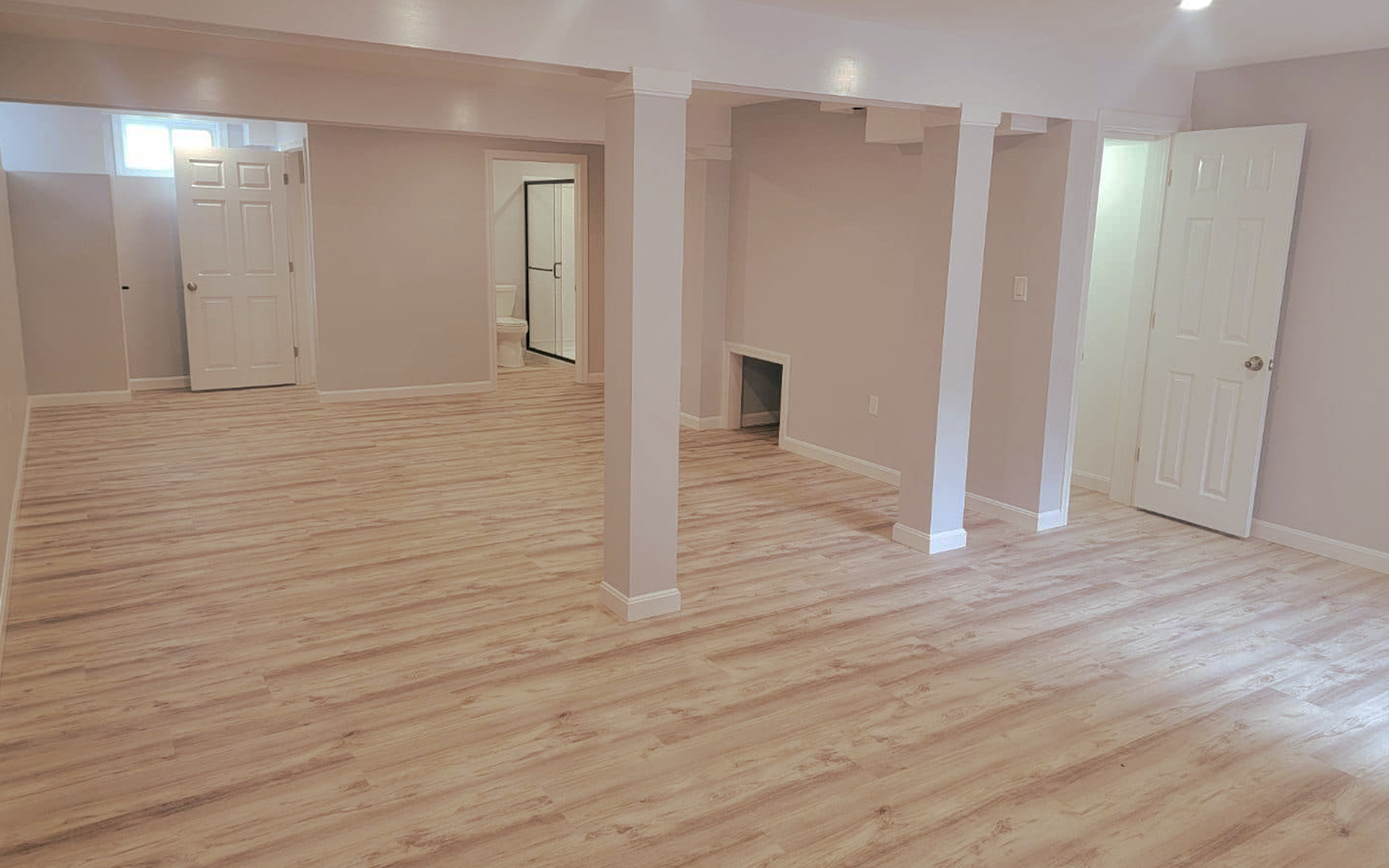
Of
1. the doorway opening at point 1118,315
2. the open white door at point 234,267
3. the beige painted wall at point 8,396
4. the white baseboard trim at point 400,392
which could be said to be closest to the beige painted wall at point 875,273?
the doorway opening at point 1118,315

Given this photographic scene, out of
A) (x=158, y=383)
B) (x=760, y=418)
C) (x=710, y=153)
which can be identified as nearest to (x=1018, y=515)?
(x=760, y=418)

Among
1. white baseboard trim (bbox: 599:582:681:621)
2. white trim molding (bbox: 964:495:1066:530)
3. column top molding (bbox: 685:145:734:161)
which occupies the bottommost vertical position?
white baseboard trim (bbox: 599:582:681:621)

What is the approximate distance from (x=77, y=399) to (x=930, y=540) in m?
6.87

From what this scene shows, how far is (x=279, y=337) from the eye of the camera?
857 centimetres

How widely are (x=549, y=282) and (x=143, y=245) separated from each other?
401 cm

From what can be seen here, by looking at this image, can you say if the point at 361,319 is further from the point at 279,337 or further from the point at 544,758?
the point at 544,758

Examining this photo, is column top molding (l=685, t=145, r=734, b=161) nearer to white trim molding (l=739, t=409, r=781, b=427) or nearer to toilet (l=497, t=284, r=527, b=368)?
white trim molding (l=739, t=409, r=781, b=427)

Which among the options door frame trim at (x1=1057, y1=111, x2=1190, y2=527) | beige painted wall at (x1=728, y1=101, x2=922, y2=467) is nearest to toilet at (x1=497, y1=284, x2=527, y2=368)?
beige painted wall at (x1=728, y1=101, x2=922, y2=467)

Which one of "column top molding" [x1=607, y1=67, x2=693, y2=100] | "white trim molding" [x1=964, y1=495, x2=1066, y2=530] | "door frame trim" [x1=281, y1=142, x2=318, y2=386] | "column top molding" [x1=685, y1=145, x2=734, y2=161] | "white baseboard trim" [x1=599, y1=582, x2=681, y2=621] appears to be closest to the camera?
"column top molding" [x1=607, y1=67, x2=693, y2=100]

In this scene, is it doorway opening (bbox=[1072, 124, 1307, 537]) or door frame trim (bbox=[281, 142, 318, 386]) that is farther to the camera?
door frame trim (bbox=[281, 142, 318, 386])

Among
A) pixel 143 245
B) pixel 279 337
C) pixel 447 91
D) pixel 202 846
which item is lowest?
pixel 202 846

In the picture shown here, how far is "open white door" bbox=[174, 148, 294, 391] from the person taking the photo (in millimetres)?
8055

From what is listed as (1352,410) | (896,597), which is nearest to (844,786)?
(896,597)

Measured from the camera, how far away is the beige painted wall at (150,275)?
804cm
